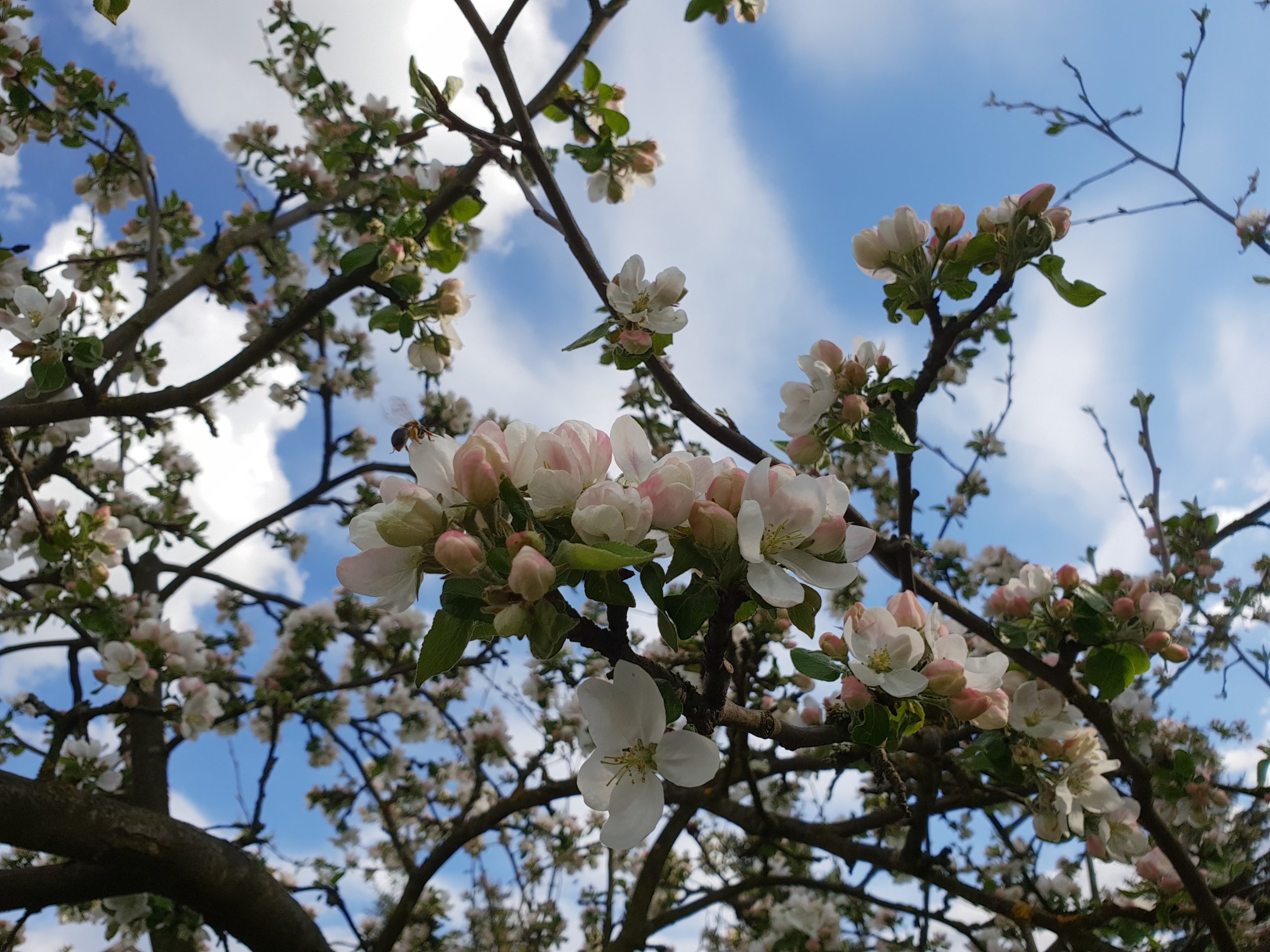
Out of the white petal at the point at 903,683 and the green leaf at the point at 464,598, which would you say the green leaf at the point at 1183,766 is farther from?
the green leaf at the point at 464,598

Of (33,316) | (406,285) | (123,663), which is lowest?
(123,663)

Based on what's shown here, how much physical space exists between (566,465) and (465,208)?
187 cm

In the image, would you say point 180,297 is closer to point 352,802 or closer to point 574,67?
point 574,67

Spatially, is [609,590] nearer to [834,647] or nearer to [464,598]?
[464,598]

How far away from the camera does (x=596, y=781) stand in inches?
31.5

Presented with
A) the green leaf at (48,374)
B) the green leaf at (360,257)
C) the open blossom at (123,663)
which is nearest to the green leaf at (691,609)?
the green leaf at (360,257)

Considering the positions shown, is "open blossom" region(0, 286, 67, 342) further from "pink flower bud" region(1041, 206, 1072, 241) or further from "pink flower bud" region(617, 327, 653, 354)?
"pink flower bud" region(1041, 206, 1072, 241)

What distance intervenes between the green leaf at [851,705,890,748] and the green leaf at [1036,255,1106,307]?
3.04 ft

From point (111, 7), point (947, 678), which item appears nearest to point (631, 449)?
point (947, 678)

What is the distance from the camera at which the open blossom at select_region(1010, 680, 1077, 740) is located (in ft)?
4.84

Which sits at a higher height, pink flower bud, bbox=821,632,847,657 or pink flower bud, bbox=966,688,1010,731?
pink flower bud, bbox=821,632,847,657

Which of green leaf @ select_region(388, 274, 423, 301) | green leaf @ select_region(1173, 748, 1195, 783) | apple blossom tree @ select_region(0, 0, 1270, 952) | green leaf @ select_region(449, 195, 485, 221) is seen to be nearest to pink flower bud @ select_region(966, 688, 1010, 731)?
apple blossom tree @ select_region(0, 0, 1270, 952)

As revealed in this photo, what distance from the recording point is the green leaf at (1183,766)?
186 centimetres

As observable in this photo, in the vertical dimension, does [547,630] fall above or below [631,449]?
below
